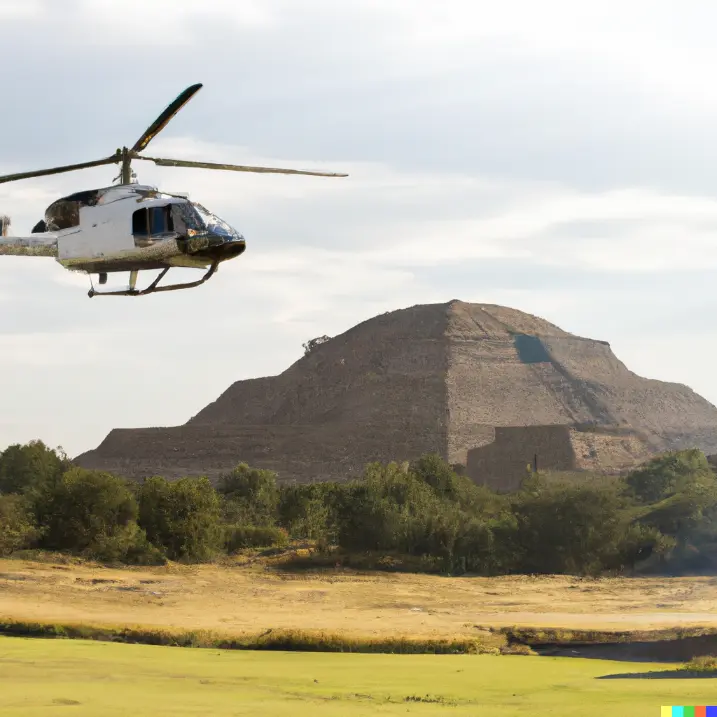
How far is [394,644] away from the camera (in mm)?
19484

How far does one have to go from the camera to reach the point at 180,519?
3459 centimetres

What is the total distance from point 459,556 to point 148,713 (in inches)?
832

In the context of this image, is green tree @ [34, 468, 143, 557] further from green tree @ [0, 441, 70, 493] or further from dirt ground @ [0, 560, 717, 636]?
green tree @ [0, 441, 70, 493]

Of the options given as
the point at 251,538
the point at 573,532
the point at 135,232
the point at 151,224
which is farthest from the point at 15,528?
the point at 151,224

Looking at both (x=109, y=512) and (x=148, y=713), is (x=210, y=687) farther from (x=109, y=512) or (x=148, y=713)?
(x=109, y=512)

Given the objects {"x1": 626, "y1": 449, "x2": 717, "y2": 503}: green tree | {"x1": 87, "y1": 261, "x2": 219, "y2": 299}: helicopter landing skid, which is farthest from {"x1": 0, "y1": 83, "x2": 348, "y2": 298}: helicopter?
{"x1": 626, "y1": 449, "x2": 717, "y2": 503}: green tree

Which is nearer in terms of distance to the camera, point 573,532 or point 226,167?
point 226,167

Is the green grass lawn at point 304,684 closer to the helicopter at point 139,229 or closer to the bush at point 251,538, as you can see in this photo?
the helicopter at point 139,229

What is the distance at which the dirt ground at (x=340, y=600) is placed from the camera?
21.8m

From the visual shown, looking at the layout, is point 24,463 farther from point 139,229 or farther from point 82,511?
point 139,229

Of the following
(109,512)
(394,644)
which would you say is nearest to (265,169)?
(394,644)

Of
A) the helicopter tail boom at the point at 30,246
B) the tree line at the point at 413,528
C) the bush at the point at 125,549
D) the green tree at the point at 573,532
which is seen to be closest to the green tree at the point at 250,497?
the tree line at the point at 413,528

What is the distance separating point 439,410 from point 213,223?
102 meters

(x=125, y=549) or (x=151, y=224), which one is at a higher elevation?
(x=151, y=224)
